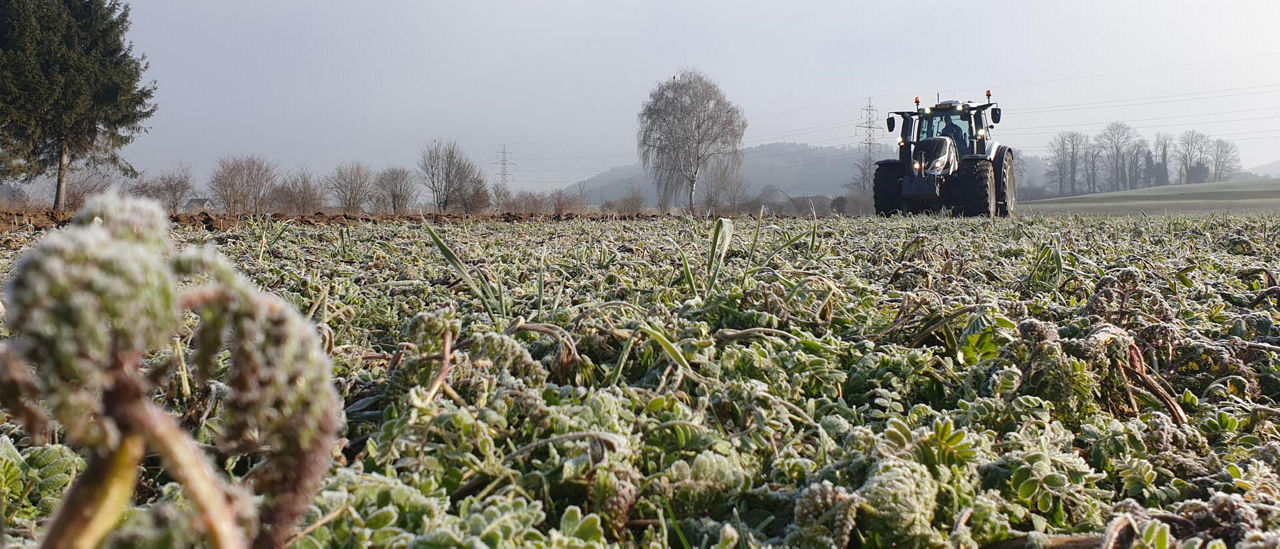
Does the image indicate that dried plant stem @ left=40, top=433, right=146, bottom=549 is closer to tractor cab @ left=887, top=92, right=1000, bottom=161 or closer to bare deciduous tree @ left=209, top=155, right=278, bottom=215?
tractor cab @ left=887, top=92, right=1000, bottom=161

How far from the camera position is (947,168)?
12.7 metres

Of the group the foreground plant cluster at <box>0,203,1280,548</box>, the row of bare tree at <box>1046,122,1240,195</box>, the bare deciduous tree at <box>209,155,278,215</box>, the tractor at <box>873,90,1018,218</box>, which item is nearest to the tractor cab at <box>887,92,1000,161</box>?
the tractor at <box>873,90,1018,218</box>

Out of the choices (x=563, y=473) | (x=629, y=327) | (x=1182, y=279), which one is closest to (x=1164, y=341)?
(x=1182, y=279)

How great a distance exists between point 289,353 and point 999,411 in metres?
1.32

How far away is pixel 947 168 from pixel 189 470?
1369 cm

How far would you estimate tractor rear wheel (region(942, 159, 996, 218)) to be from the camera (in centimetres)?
1152

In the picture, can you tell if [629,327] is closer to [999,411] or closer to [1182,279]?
[999,411]

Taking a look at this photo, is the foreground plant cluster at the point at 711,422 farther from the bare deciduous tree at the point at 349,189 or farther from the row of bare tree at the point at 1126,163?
the row of bare tree at the point at 1126,163

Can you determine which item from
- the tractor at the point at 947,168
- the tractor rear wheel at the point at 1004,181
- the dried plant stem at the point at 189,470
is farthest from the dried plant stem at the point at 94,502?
the tractor rear wheel at the point at 1004,181

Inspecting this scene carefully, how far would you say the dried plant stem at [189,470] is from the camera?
11.7 inches

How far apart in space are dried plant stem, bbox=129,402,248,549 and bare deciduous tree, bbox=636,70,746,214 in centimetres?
5388

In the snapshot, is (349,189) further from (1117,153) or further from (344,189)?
(1117,153)

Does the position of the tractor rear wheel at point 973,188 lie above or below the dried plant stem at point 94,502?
above

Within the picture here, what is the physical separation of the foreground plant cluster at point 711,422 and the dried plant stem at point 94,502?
13 mm
